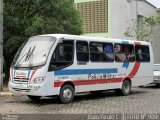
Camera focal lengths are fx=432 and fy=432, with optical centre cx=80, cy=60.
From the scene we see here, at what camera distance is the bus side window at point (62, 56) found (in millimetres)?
16375

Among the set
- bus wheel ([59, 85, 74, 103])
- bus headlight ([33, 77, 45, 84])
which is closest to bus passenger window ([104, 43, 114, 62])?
bus wheel ([59, 85, 74, 103])

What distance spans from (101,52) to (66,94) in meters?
3.14

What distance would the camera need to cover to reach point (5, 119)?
1251 centimetres

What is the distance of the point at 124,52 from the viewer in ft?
67.8

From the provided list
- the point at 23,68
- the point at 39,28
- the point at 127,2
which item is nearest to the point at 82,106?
the point at 23,68

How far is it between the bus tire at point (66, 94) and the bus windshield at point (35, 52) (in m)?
1.49

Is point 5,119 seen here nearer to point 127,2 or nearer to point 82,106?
point 82,106

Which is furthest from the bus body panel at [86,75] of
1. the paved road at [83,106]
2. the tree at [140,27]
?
the tree at [140,27]

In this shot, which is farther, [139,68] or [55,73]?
[139,68]

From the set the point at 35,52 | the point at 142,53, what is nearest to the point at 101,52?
the point at 35,52

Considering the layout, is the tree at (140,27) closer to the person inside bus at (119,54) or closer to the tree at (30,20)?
the tree at (30,20)

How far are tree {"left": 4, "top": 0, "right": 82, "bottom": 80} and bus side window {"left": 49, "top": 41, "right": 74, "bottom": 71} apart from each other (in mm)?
7296

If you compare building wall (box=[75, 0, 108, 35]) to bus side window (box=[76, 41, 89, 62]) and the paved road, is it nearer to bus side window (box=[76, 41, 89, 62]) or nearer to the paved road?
the paved road

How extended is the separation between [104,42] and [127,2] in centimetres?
2161
